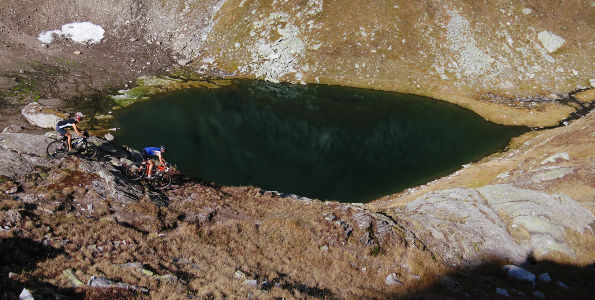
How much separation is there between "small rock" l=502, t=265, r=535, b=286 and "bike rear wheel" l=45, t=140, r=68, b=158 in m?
34.1

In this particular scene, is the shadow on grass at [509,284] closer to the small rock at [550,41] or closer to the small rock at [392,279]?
the small rock at [392,279]

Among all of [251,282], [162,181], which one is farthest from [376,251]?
[162,181]

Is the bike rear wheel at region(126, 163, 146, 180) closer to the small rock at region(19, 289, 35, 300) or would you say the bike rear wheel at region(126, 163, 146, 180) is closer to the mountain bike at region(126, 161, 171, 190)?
the mountain bike at region(126, 161, 171, 190)

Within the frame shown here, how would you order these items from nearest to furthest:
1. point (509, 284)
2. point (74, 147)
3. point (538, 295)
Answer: point (538, 295) → point (509, 284) → point (74, 147)

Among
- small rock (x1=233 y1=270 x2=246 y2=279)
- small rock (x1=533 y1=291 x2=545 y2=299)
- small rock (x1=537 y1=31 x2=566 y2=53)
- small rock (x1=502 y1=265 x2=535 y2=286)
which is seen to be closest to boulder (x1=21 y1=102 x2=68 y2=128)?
small rock (x1=233 y1=270 x2=246 y2=279)

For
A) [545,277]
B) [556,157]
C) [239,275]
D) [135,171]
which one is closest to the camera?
[239,275]

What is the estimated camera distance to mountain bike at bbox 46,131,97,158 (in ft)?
86.4

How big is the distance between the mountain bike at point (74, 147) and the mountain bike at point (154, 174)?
11.5ft

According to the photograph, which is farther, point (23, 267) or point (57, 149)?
point (57, 149)

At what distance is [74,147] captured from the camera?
91.0 feet

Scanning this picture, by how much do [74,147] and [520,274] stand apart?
114 ft

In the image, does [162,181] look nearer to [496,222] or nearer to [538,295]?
[538,295]

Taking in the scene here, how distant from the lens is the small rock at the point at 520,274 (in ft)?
67.7

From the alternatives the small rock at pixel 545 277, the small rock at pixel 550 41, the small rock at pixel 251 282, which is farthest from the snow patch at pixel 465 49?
the small rock at pixel 251 282
